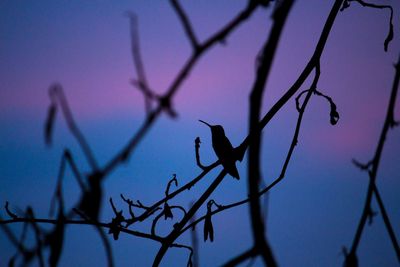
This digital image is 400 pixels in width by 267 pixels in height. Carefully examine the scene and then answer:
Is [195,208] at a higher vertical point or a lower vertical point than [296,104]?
lower

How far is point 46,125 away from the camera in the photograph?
86 centimetres

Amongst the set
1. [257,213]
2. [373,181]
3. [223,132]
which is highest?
[223,132]

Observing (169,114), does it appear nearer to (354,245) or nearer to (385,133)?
(354,245)

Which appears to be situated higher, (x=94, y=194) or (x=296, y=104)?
(x=296, y=104)

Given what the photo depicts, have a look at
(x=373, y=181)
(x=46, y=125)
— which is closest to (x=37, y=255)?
(x=46, y=125)

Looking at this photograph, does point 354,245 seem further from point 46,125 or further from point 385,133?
point 46,125

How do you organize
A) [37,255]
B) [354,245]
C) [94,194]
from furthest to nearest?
[354,245] < [37,255] < [94,194]

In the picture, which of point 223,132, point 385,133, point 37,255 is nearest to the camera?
point 37,255

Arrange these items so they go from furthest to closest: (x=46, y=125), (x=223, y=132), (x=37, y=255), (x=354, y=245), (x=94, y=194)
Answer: (x=223, y=132) → (x=354, y=245) → (x=46, y=125) → (x=37, y=255) → (x=94, y=194)

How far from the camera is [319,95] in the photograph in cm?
173

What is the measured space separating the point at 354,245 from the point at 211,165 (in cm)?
62

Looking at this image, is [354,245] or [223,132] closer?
[354,245]

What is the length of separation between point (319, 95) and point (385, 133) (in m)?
0.30

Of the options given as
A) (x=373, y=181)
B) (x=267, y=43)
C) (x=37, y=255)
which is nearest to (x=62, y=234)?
(x=37, y=255)
